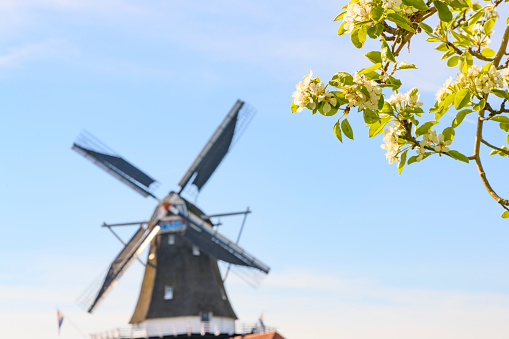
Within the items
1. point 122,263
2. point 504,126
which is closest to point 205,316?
point 122,263

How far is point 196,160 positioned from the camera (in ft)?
96.2

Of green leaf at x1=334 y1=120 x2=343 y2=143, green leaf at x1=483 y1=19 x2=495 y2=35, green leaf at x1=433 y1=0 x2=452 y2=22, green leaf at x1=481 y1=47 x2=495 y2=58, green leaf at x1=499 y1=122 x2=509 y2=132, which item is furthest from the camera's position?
green leaf at x1=499 y1=122 x2=509 y2=132

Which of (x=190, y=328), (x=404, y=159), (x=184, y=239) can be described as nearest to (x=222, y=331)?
(x=190, y=328)

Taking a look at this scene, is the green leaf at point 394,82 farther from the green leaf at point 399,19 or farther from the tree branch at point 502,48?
the tree branch at point 502,48

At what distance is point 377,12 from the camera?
4414 millimetres

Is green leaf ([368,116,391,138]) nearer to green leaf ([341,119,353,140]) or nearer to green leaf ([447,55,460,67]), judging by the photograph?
green leaf ([341,119,353,140])

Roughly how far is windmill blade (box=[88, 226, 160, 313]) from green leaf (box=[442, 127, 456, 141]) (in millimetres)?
23932

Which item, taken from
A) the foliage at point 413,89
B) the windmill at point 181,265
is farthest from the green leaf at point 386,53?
the windmill at point 181,265

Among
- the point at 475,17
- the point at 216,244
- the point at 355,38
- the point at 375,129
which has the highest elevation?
the point at 216,244

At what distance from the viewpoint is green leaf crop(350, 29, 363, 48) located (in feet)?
15.0

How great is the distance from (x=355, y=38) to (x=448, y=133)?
0.97m

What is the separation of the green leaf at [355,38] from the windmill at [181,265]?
23270mm

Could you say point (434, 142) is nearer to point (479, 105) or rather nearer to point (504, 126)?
point (479, 105)

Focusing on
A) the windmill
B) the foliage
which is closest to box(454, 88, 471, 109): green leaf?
the foliage
